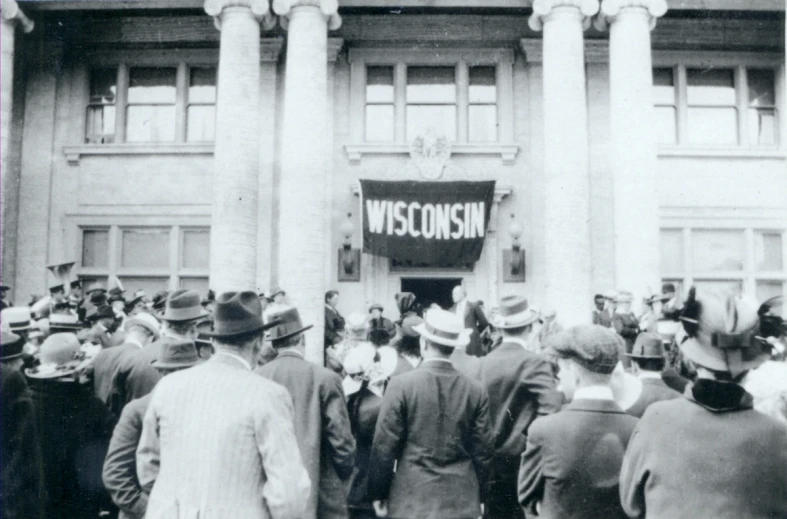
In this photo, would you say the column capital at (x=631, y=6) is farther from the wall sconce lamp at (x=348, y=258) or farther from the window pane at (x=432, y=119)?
the wall sconce lamp at (x=348, y=258)

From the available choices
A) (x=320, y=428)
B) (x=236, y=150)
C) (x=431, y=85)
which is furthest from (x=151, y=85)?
(x=320, y=428)

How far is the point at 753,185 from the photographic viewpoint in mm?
16125

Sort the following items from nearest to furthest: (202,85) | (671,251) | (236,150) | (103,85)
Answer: (236,150) → (671,251) → (202,85) → (103,85)

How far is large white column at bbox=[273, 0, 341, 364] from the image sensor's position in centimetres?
1324

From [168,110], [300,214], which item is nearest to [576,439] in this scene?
[300,214]

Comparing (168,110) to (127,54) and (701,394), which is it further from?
(701,394)

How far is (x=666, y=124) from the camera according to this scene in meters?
16.6

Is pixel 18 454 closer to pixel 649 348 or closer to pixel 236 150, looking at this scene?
pixel 649 348

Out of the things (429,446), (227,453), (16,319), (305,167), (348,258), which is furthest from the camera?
(348,258)

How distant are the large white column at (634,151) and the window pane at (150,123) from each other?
9.87 meters

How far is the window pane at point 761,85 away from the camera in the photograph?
1669 cm

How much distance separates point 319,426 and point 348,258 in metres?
11.1

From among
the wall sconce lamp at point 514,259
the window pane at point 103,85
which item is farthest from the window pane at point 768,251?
the window pane at point 103,85

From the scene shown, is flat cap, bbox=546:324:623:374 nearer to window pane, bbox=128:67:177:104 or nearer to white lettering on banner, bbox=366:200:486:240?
white lettering on banner, bbox=366:200:486:240
